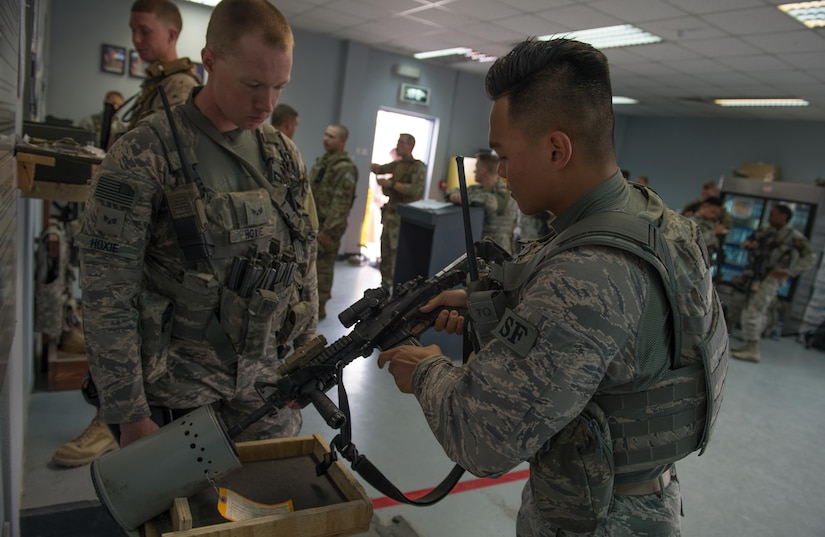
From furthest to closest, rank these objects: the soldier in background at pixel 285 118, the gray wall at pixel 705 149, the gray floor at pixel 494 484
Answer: the gray wall at pixel 705 149
the soldier in background at pixel 285 118
the gray floor at pixel 494 484

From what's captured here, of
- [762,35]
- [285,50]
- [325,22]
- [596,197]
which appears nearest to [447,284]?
[596,197]

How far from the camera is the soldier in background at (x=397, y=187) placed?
6.02m

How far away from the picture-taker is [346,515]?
1.14m

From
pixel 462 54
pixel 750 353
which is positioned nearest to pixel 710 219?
pixel 750 353

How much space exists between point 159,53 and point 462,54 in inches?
253

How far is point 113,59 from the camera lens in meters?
6.55

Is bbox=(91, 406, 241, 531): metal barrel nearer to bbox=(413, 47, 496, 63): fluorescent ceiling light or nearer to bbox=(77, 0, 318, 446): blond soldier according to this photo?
bbox=(77, 0, 318, 446): blond soldier

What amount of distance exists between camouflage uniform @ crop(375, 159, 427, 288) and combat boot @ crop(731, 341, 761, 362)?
3.94m

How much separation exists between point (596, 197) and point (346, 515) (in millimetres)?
797

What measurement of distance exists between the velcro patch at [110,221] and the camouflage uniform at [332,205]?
3.77 metres

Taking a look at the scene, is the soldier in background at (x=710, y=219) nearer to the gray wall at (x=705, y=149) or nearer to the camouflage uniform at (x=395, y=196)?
the camouflage uniform at (x=395, y=196)

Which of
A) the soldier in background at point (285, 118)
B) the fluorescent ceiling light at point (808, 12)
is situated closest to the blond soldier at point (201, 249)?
the soldier in background at point (285, 118)

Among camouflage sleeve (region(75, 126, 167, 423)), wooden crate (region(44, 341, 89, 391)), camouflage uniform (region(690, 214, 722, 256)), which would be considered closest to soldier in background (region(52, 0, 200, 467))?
wooden crate (region(44, 341, 89, 391))

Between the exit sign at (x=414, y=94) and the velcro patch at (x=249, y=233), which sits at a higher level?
the exit sign at (x=414, y=94)
